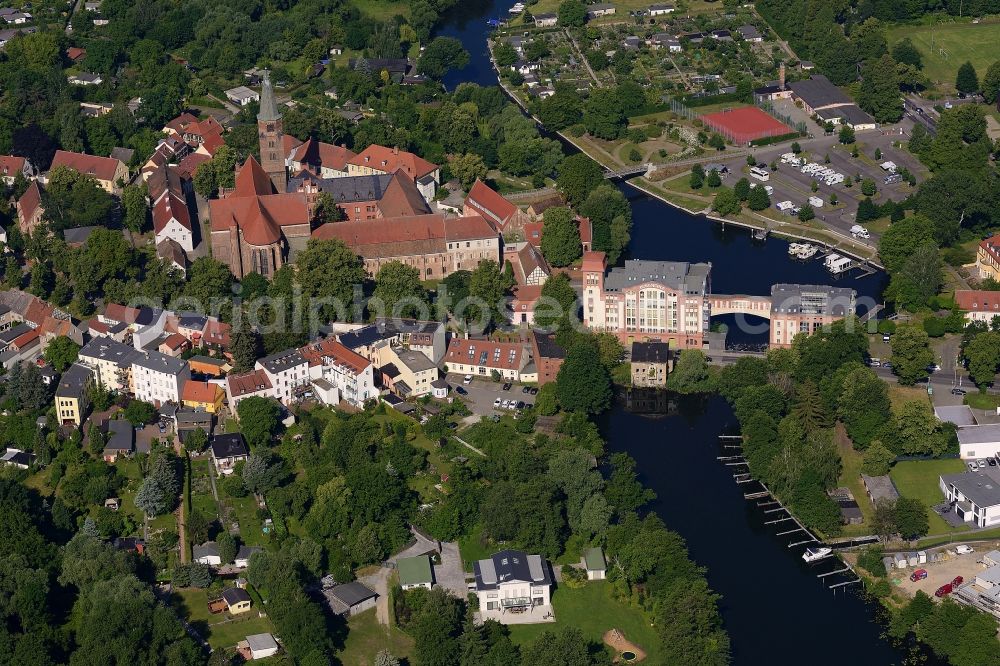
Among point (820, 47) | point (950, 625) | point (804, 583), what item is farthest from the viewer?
point (820, 47)

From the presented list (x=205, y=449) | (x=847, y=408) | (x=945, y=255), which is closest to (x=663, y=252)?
(x=945, y=255)

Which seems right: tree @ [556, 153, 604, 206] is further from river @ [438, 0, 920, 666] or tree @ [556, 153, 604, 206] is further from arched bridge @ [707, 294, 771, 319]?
arched bridge @ [707, 294, 771, 319]

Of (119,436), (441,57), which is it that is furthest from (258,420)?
(441,57)

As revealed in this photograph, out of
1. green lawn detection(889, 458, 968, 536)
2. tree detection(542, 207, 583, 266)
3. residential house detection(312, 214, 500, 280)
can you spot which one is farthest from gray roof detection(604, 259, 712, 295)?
green lawn detection(889, 458, 968, 536)

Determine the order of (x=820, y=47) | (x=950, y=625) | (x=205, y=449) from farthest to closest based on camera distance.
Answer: (x=820, y=47) < (x=205, y=449) < (x=950, y=625)

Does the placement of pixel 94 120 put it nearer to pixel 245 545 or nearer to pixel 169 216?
pixel 169 216

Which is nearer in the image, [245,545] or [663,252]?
[245,545]
